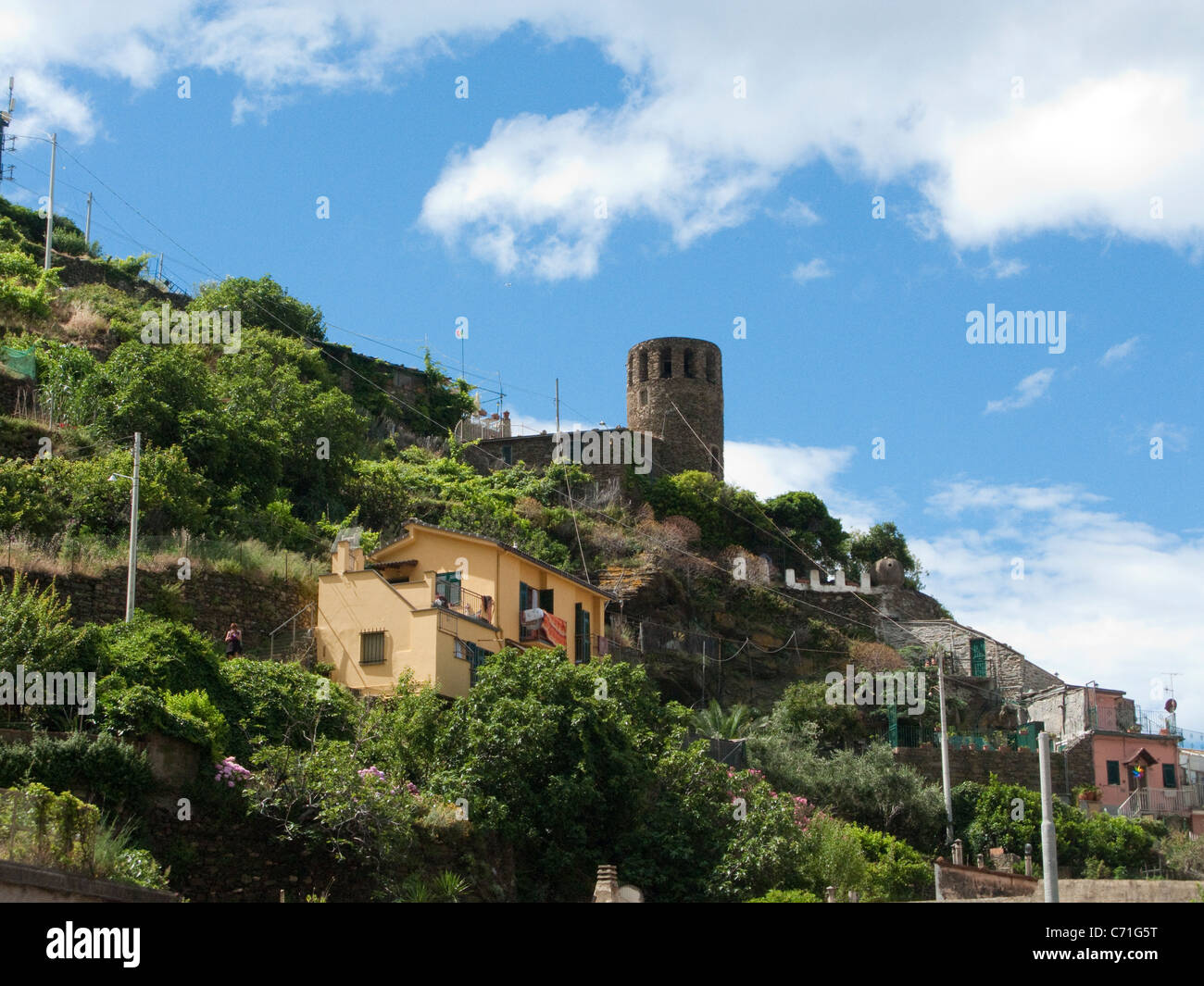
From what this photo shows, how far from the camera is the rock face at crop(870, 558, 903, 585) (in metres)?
49.5

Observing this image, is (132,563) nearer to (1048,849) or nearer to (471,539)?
(471,539)

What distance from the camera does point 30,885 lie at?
485 inches

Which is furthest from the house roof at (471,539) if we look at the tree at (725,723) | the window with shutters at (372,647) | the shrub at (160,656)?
the shrub at (160,656)

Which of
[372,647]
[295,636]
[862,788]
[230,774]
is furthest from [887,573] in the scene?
[230,774]

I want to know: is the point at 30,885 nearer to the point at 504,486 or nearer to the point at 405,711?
the point at 405,711

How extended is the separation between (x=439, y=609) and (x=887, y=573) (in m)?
26.2

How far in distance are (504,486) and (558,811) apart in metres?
24.1

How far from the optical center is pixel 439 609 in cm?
2675

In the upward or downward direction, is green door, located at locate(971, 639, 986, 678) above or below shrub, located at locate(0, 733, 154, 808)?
above

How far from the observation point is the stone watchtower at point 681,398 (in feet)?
180

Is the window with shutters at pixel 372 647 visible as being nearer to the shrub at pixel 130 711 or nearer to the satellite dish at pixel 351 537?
the satellite dish at pixel 351 537

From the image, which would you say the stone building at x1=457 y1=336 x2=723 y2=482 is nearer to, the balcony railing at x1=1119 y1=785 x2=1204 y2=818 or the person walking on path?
the balcony railing at x1=1119 y1=785 x2=1204 y2=818

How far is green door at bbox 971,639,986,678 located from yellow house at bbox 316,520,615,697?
573 inches

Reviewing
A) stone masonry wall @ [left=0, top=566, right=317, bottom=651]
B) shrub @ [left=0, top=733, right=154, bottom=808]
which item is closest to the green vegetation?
shrub @ [left=0, top=733, right=154, bottom=808]
